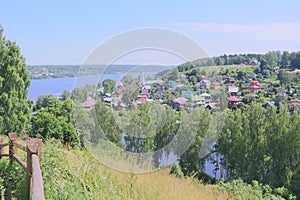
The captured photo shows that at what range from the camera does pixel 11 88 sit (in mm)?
10117

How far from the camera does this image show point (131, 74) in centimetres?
333

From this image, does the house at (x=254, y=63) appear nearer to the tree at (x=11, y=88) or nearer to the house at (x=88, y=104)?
the tree at (x=11, y=88)

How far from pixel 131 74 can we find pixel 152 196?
130cm

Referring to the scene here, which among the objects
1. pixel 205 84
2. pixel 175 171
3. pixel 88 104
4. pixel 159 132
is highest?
pixel 205 84

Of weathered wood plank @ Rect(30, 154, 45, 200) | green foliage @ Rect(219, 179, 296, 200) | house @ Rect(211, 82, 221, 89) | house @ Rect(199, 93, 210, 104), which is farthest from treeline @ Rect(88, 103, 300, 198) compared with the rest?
weathered wood plank @ Rect(30, 154, 45, 200)

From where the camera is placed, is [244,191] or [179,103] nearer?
[179,103]

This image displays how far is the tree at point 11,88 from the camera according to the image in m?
9.99

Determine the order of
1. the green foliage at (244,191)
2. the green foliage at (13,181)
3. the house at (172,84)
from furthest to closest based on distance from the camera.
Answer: the green foliage at (244,191)
the house at (172,84)
the green foliage at (13,181)

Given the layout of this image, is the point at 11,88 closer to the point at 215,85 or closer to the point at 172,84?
the point at 172,84

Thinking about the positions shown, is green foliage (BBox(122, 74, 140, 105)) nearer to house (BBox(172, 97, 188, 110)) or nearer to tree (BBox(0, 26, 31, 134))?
house (BBox(172, 97, 188, 110))

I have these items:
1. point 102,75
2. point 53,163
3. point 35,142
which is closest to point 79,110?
point 102,75

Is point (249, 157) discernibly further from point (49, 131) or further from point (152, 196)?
point (152, 196)

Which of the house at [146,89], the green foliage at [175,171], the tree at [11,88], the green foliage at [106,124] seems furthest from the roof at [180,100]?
the tree at [11,88]

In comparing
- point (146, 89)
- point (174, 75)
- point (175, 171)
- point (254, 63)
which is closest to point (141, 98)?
point (146, 89)
